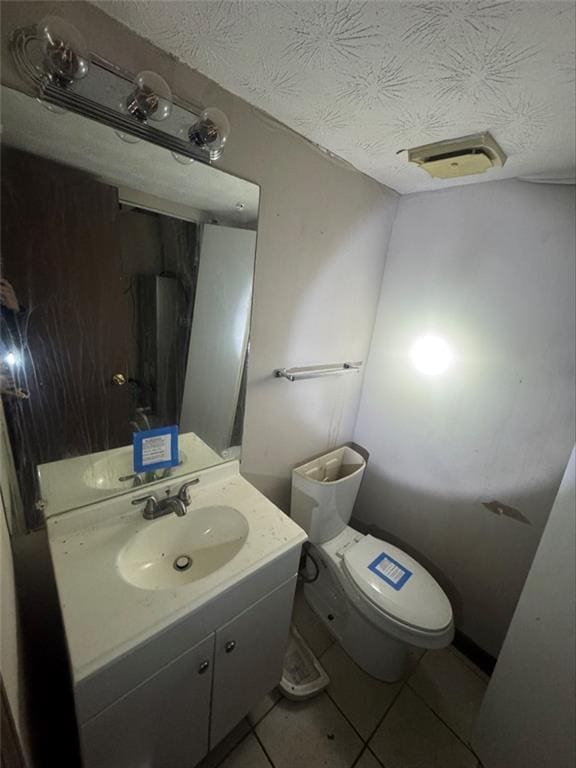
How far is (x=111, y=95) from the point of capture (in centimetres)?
70

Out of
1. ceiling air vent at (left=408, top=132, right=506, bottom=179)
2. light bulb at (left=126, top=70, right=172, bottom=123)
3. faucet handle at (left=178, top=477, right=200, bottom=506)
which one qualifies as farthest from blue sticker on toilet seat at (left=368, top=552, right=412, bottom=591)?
light bulb at (left=126, top=70, right=172, bottom=123)

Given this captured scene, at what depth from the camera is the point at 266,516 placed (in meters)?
1.04

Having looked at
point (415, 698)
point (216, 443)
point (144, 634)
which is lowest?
point (415, 698)

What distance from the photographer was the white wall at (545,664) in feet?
2.93

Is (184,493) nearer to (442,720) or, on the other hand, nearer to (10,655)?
(10,655)

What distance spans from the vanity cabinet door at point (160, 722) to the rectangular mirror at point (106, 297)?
0.49m

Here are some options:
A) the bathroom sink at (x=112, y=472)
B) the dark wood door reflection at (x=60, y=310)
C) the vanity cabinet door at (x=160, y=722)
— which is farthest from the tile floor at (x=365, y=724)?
the dark wood door reflection at (x=60, y=310)

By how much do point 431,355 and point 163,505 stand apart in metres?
1.26

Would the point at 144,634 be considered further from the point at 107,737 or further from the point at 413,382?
the point at 413,382

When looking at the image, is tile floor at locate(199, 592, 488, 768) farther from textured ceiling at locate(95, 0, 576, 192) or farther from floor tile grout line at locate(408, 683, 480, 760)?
textured ceiling at locate(95, 0, 576, 192)

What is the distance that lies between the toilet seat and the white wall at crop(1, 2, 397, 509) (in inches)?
15.3

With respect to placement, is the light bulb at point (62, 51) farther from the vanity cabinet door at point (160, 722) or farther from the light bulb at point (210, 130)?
the vanity cabinet door at point (160, 722)

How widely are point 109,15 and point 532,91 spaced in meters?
0.94

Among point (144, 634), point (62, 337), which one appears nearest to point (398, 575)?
point (144, 634)
